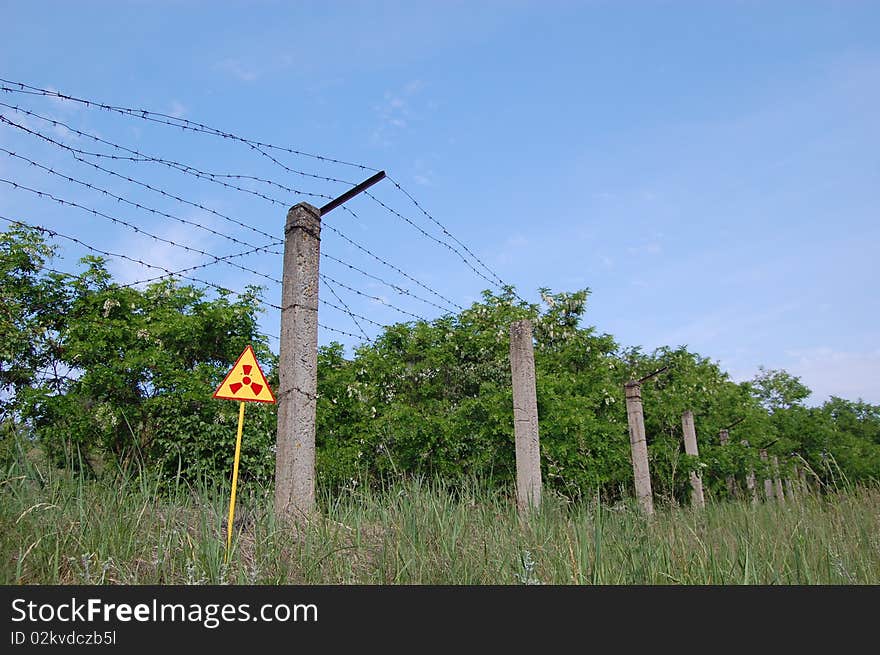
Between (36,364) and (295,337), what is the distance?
33.7 feet

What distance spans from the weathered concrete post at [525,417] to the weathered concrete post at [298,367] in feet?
9.59

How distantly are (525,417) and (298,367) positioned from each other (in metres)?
3.39

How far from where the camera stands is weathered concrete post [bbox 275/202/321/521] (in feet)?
17.8

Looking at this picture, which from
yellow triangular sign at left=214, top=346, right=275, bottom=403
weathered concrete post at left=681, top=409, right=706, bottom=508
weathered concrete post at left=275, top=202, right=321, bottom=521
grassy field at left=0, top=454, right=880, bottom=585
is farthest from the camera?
weathered concrete post at left=681, top=409, right=706, bottom=508

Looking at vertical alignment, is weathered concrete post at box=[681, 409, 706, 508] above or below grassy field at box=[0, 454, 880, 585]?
above

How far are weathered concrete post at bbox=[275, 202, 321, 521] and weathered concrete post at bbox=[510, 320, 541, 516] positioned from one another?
2.92 m

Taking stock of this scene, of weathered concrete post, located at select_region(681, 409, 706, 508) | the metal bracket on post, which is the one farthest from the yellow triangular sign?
weathered concrete post, located at select_region(681, 409, 706, 508)

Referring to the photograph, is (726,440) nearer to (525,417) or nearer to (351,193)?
(525,417)

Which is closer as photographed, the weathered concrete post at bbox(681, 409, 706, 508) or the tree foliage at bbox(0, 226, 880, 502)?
the tree foliage at bbox(0, 226, 880, 502)

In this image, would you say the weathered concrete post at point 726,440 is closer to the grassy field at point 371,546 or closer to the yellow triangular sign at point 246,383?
the grassy field at point 371,546

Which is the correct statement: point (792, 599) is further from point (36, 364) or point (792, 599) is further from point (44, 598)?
point (36, 364)

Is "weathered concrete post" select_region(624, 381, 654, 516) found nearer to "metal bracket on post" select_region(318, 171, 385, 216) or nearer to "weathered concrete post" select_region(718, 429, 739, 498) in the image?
"weathered concrete post" select_region(718, 429, 739, 498)

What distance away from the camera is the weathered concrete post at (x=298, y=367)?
17.8ft

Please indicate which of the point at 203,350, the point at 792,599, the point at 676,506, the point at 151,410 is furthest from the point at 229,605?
the point at 203,350
